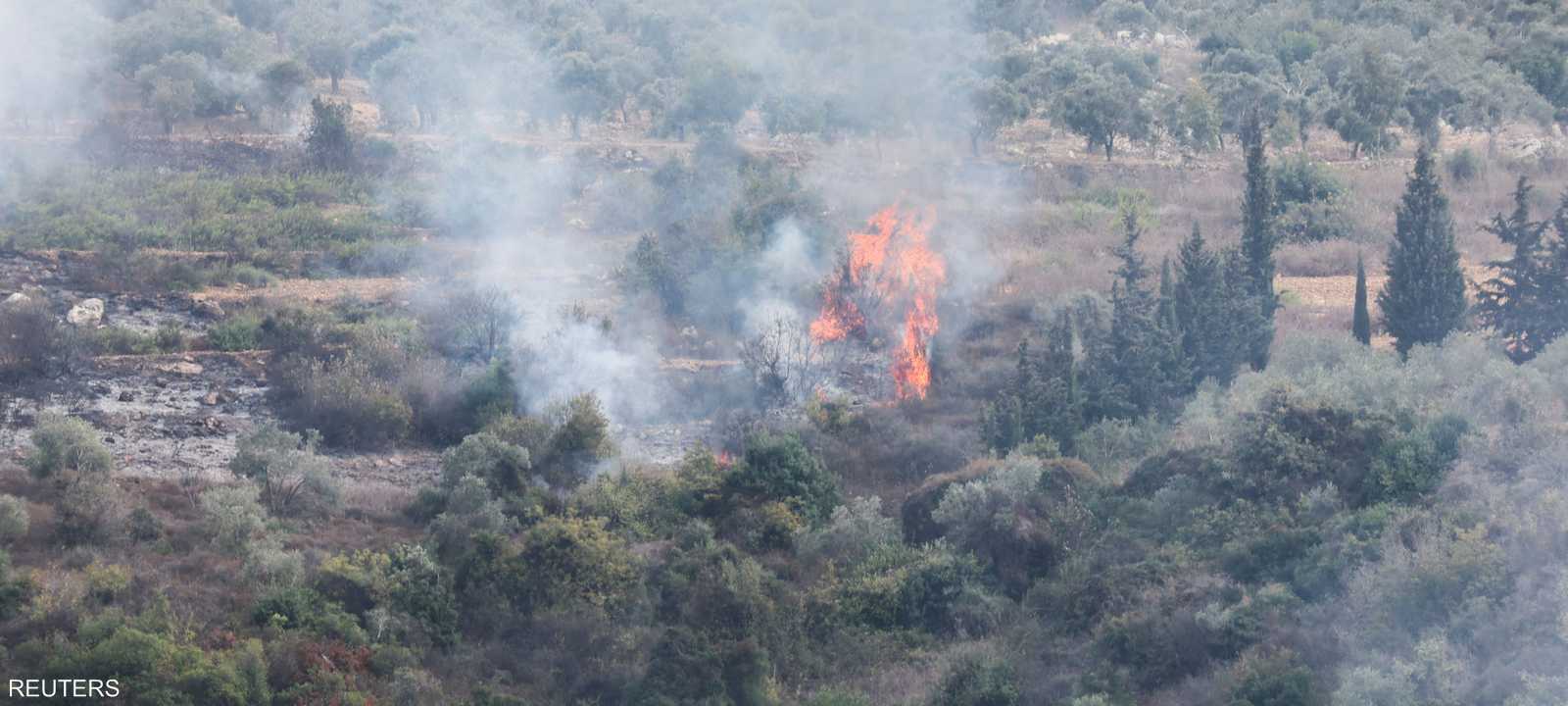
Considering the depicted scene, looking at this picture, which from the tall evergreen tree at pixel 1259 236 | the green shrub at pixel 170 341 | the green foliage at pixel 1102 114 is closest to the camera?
the green shrub at pixel 170 341

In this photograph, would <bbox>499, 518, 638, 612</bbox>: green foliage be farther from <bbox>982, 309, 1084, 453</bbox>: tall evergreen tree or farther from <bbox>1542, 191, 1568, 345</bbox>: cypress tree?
<bbox>1542, 191, 1568, 345</bbox>: cypress tree

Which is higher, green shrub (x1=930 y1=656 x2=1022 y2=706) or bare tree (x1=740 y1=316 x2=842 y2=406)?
bare tree (x1=740 y1=316 x2=842 y2=406)

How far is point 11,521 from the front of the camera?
2673 cm

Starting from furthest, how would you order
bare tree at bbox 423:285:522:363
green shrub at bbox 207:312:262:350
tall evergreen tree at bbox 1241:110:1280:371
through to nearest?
tall evergreen tree at bbox 1241:110:1280:371 → bare tree at bbox 423:285:522:363 → green shrub at bbox 207:312:262:350

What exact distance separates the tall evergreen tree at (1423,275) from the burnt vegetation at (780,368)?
8 cm

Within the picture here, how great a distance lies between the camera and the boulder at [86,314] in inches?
1499

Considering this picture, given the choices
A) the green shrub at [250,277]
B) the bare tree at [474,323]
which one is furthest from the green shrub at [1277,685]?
the green shrub at [250,277]

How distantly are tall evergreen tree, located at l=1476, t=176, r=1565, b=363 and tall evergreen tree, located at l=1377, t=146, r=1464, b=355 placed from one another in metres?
0.68

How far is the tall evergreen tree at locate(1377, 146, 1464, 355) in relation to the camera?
3694 cm

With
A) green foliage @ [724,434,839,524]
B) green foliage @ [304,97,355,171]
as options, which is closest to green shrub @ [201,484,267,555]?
green foliage @ [724,434,839,524]

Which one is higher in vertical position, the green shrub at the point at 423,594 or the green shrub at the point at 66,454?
the green shrub at the point at 66,454

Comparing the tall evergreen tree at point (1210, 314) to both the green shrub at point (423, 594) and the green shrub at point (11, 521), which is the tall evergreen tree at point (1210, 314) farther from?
the green shrub at point (11, 521)

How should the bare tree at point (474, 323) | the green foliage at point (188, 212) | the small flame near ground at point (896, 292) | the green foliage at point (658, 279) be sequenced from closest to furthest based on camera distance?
1. the bare tree at point (474, 323)
2. the small flame near ground at point (896, 292)
3. the green foliage at point (658, 279)
4. the green foliage at point (188, 212)

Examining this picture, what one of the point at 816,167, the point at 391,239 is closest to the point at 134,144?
the point at 391,239
